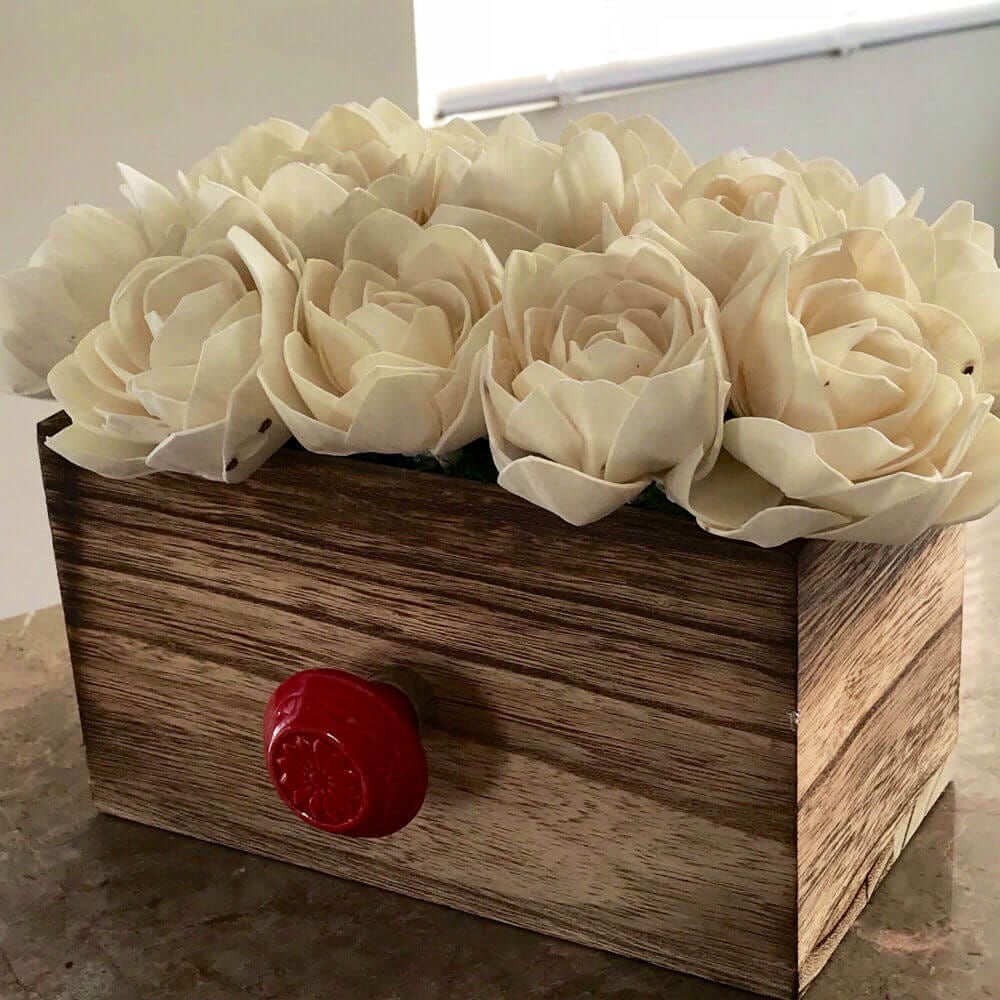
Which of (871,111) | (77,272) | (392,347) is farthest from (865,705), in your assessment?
(871,111)

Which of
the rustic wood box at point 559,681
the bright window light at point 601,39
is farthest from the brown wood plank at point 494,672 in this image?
the bright window light at point 601,39

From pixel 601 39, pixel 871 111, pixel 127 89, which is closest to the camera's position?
pixel 127 89

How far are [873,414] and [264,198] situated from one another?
0.27 meters

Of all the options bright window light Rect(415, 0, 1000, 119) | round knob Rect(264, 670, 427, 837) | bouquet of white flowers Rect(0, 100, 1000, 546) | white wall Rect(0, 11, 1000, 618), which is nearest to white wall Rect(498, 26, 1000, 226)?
bright window light Rect(415, 0, 1000, 119)

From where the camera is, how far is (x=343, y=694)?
1.72ft

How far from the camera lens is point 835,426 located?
1.47 ft

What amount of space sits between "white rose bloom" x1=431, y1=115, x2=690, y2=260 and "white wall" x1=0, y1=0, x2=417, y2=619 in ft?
3.06

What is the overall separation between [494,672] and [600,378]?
0.46 ft

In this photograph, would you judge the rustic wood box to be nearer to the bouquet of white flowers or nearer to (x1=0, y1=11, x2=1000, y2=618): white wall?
the bouquet of white flowers

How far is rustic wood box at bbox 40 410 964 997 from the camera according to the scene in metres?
0.48

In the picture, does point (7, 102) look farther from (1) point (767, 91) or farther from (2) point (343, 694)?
(1) point (767, 91)

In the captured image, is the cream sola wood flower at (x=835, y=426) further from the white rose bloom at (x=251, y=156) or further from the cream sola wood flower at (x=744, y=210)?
the white rose bloom at (x=251, y=156)

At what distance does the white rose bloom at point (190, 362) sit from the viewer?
1.67 ft

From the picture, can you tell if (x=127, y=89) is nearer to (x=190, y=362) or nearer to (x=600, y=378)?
(x=190, y=362)
